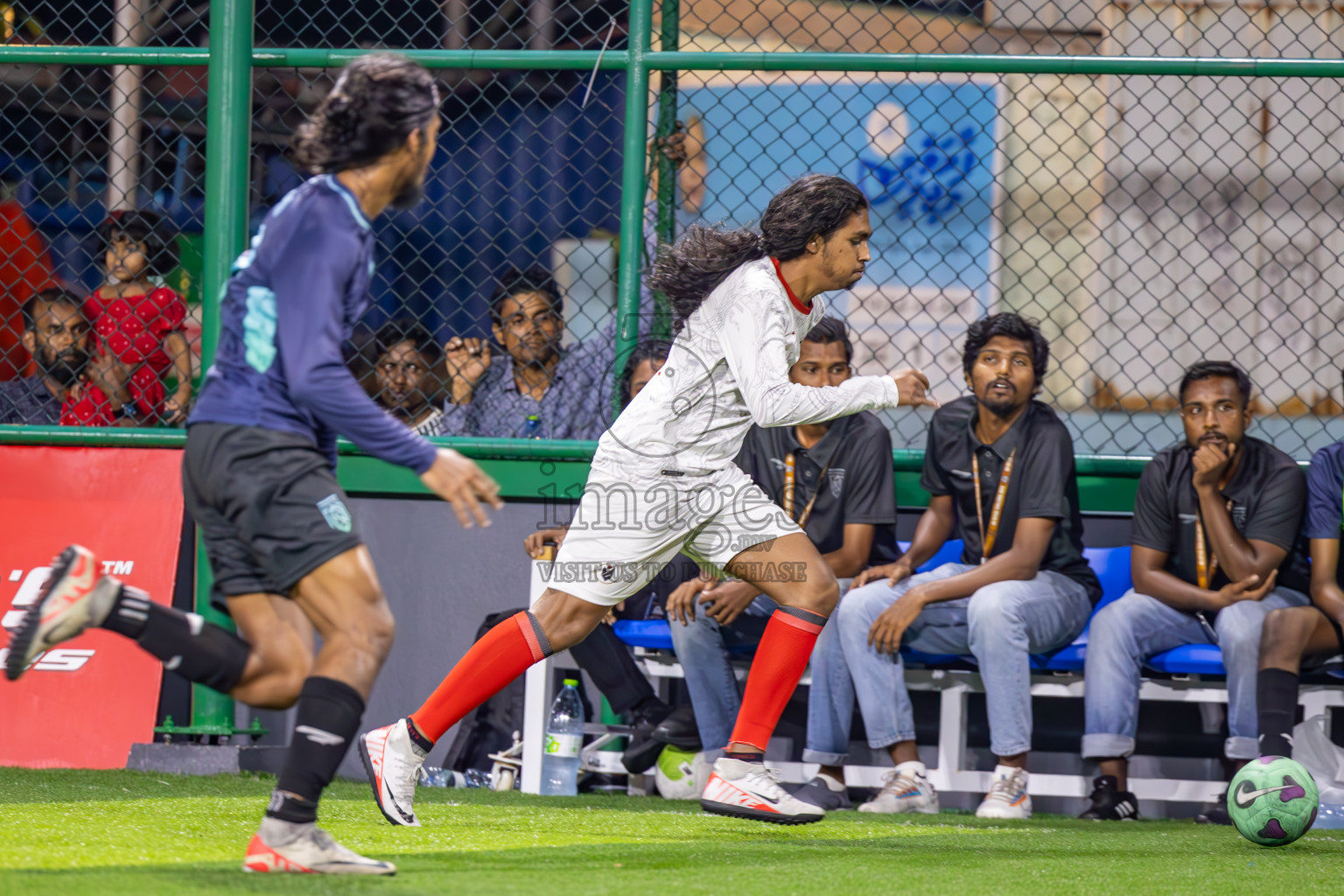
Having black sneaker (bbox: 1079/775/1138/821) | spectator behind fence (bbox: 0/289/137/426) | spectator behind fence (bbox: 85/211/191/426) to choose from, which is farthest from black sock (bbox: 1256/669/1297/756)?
spectator behind fence (bbox: 0/289/137/426)

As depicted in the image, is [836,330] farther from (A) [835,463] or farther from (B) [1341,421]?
(B) [1341,421]

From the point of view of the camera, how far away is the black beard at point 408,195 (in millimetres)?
3031

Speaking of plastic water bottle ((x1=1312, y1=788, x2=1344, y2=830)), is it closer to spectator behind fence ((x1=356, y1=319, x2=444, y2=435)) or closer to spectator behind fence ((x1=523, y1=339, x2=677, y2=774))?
spectator behind fence ((x1=523, y1=339, x2=677, y2=774))

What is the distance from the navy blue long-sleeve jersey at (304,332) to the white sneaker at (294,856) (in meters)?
0.79

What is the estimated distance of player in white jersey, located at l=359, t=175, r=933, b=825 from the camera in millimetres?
3887

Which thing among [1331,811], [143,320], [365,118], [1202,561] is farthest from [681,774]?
[143,320]

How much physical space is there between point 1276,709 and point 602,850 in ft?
8.07

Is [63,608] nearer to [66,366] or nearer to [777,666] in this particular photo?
[777,666]

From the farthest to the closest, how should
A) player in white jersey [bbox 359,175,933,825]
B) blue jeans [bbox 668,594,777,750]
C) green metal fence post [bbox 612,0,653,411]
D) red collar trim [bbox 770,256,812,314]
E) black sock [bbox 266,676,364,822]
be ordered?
green metal fence post [bbox 612,0,653,411] → blue jeans [bbox 668,594,777,750] → red collar trim [bbox 770,256,812,314] → player in white jersey [bbox 359,175,933,825] → black sock [bbox 266,676,364,822]

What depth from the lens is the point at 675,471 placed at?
3916mm

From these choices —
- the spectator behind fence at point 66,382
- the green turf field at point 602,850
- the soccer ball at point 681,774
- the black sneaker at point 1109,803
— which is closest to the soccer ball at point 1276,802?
the green turf field at point 602,850

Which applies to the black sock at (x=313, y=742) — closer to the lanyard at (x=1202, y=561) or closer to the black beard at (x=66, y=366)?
the lanyard at (x=1202, y=561)

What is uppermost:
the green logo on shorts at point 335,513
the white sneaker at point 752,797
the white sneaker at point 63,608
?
the green logo on shorts at point 335,513

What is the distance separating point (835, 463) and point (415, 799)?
1.95 m
